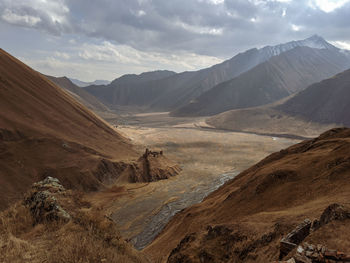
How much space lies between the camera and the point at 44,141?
26.9 meters

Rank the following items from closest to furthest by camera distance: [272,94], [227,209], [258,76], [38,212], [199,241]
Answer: [199,241] → [38,212] → [227,209] → [272,94] → [258,76]

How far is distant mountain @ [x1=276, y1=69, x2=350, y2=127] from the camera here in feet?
267

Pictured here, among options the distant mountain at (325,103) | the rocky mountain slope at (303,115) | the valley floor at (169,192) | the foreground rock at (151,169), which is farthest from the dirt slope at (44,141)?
the distant mountain at (325,103)

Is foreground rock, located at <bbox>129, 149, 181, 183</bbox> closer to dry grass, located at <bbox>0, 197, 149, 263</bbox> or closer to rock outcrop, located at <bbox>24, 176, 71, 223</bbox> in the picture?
rock outcrop, located at <bbox>24, 176, 71, 223</bbox>

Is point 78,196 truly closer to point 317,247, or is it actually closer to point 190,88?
point 317,247

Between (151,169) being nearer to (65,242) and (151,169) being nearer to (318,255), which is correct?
(65,242)

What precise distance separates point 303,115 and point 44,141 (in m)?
83.4

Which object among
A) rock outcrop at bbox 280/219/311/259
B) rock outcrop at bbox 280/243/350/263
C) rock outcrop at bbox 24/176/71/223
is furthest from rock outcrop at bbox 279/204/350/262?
rock outcrop at bbox 24/176/71/223

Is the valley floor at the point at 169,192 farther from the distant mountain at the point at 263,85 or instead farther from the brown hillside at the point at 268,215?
the distant mountain at the point at 263,85

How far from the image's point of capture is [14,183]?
68.1 feet

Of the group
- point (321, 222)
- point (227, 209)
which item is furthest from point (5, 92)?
point (321, 222)

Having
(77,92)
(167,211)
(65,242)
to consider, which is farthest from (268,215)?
(77,92)

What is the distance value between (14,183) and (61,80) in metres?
140

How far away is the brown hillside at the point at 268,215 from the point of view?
7.19 meters
